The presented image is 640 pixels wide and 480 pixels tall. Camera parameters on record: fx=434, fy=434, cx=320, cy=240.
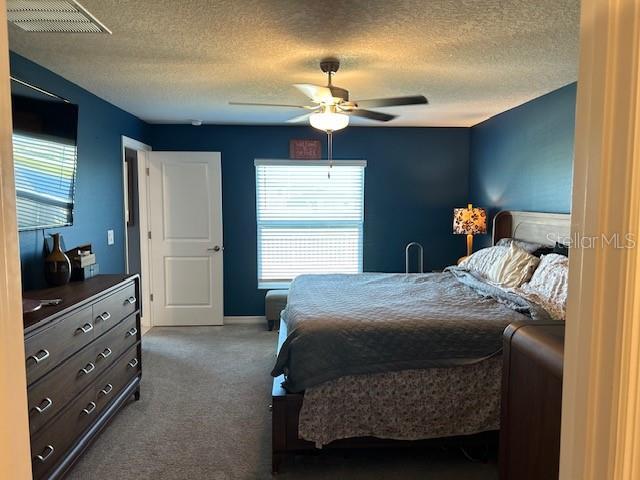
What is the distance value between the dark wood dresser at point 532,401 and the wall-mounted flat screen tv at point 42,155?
2487mm

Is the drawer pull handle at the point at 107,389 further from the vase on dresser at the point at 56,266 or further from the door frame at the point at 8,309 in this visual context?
the door frame at the point at 8,309

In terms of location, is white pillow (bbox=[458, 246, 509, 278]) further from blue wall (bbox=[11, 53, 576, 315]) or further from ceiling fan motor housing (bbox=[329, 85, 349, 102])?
ceiling fan motor housing (bbox=[329, 85, 349, 102])

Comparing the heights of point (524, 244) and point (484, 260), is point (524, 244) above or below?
above

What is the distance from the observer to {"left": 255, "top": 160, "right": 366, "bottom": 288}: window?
17.3 ft

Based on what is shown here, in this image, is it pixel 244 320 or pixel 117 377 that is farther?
pixel 244 320

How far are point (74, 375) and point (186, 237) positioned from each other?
2.88m

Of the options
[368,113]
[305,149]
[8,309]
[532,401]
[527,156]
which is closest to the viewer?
[8,309]

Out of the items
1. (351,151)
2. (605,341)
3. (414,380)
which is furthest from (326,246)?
(605,341)

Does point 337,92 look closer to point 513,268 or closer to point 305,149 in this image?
point 513,268

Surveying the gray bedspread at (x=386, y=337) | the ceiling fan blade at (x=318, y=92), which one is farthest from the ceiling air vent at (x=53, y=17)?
the gray bedspread at (x=386, y=337)

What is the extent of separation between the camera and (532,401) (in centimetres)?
105

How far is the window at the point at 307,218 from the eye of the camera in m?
5.26

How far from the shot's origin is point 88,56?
2695 mm

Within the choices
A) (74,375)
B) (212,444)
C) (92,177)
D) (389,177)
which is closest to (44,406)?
(74,375)
